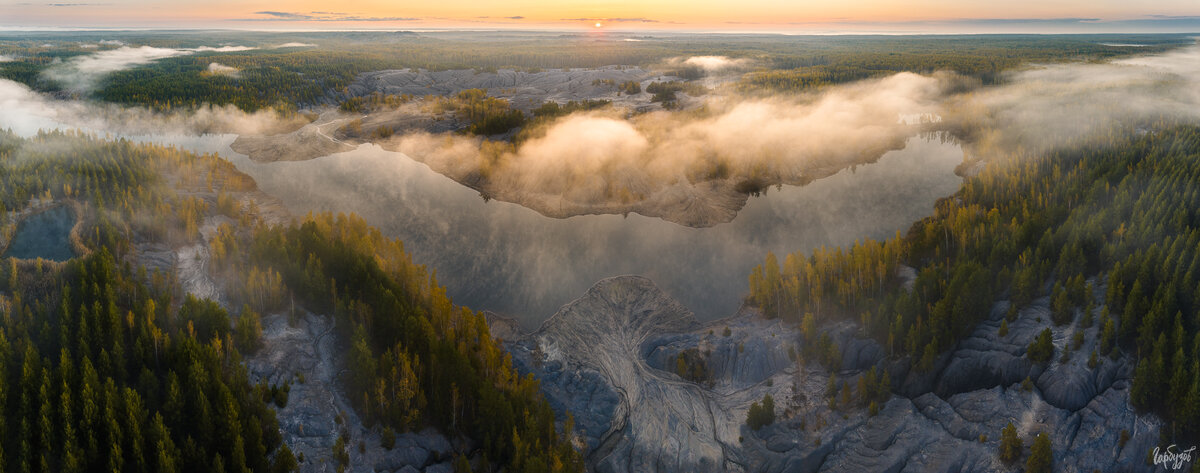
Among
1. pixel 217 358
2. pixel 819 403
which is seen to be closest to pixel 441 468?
pixel 217 358

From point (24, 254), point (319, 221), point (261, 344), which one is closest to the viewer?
point (261, 344)

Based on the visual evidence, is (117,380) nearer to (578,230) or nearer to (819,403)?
(819,403)

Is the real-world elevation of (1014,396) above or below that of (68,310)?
below

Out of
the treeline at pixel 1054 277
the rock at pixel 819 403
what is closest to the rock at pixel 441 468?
the rock at pixel 819 403

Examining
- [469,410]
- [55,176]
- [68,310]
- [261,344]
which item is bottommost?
[469,410]

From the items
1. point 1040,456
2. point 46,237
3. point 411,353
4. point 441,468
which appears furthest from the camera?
point 46,237

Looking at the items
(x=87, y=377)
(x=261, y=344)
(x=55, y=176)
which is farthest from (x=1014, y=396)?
(x=55, y=176)

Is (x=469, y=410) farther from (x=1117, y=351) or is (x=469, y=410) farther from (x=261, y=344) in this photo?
(x=1117, y=351)
